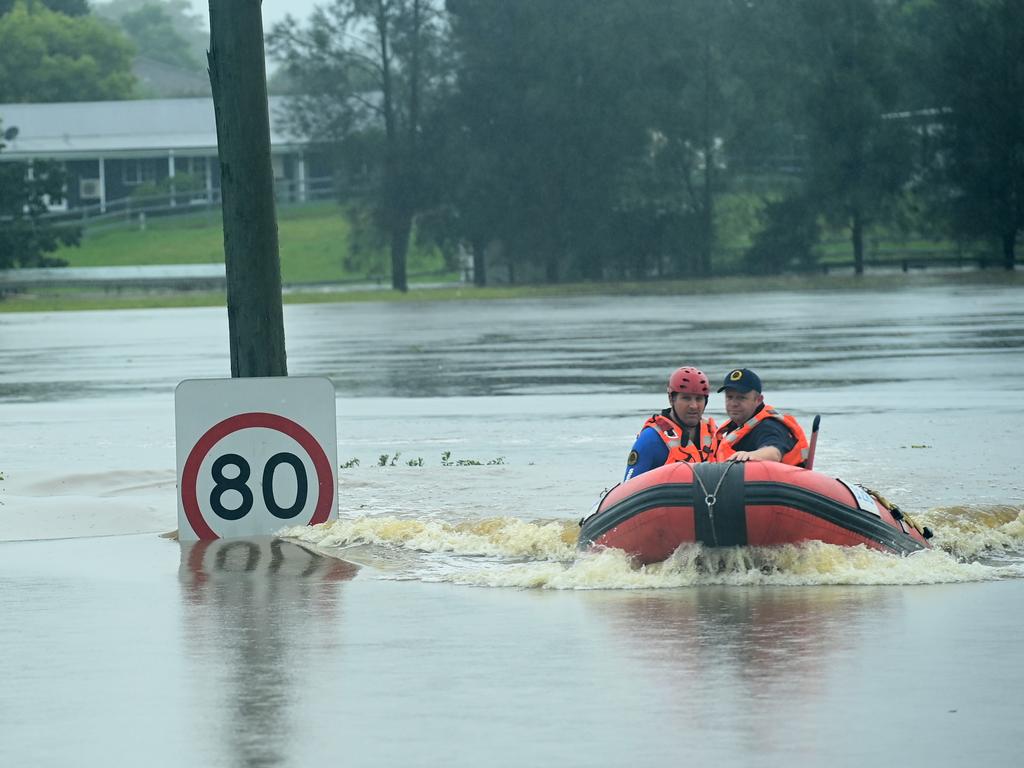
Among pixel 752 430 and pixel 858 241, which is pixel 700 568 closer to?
pixel 752 430

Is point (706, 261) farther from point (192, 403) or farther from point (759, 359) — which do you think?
point (192, 403)

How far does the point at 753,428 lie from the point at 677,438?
0.45 m

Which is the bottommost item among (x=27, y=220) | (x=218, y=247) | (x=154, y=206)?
(x=218, y=247)

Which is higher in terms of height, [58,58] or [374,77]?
[58,58]

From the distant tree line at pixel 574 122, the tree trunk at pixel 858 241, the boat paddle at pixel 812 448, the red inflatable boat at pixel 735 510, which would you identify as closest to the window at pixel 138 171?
the distant tree line at pixel 574 122

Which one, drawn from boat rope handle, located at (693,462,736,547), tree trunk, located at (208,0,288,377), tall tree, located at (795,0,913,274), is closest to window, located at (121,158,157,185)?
tall tree, located at (795,0,913,274)

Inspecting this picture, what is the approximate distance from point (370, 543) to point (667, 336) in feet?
84.6

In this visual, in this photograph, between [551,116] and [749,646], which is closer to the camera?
[749,646]

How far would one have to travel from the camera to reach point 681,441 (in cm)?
1152

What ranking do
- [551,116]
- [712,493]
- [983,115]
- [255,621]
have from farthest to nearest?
[551,116]
[983,115]
[712,493]
[255,621]

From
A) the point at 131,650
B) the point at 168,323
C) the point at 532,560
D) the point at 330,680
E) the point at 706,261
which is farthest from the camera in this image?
the point at 706,261

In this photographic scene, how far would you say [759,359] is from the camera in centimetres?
3019

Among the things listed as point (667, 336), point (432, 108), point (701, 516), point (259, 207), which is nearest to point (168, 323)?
point (667, 336)

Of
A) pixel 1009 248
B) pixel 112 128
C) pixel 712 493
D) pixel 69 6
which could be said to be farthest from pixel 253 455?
pixel 69 6
